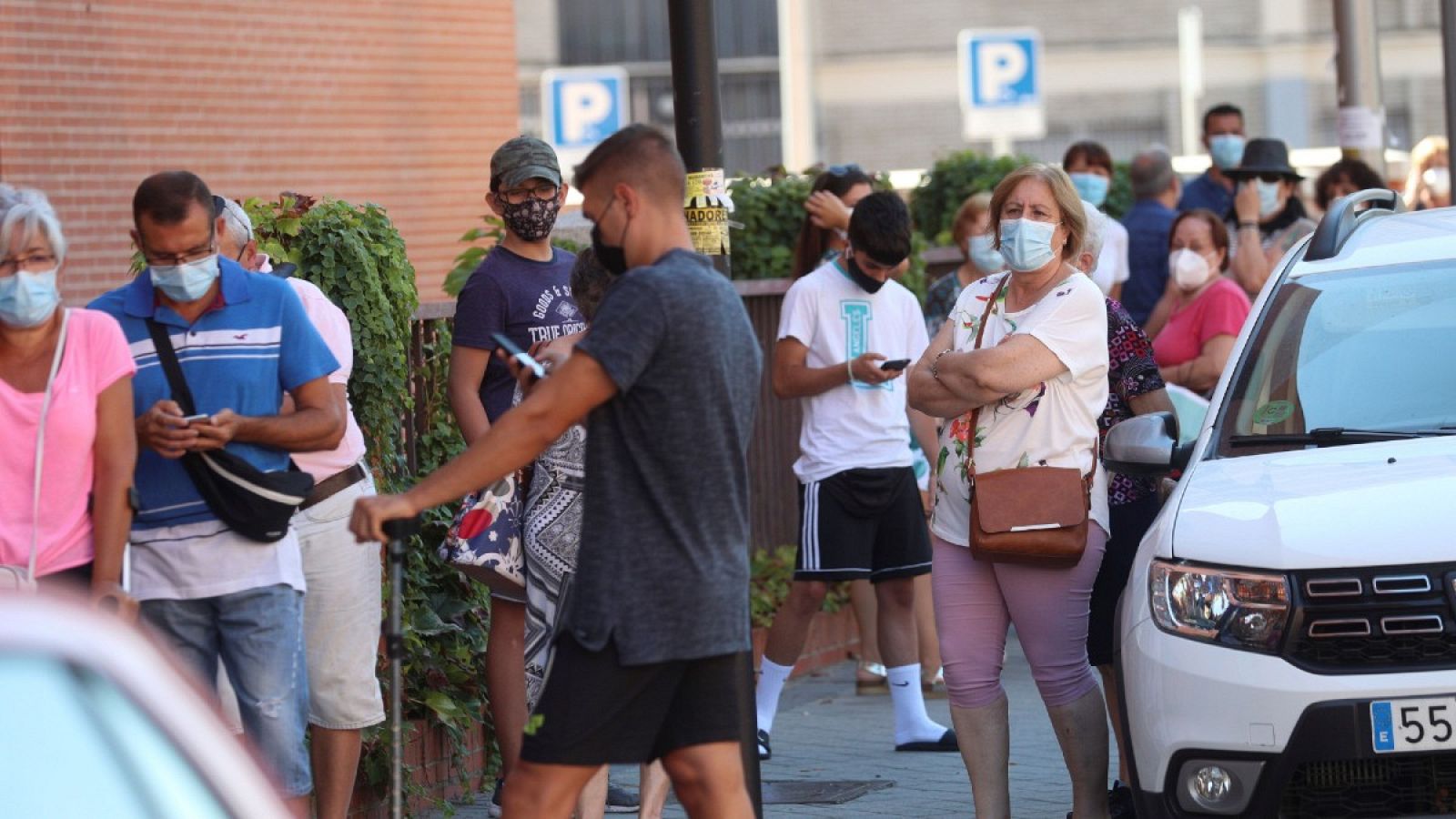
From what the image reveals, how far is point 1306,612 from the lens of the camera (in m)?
5.78

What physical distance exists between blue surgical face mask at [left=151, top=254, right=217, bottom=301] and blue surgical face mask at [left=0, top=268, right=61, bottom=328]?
41 centimetres

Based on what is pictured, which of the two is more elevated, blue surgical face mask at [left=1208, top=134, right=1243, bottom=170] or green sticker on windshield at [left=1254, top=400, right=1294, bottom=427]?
blue surgical face mask at [left=1208, top=134, right=1243, bottom=170]

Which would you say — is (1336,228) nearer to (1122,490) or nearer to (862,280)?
(1122,490)

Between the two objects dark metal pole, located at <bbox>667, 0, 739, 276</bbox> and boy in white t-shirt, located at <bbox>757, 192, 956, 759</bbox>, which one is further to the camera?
boy in white t-shirt, located at <bbox>757, 192, 956, 759</bbox>

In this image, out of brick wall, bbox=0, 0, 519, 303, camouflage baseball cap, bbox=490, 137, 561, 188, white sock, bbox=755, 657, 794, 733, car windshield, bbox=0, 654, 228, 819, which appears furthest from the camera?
brick wall, bbox=0, 0, 519, 303

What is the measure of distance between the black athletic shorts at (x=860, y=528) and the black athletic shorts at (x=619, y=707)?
148 inches

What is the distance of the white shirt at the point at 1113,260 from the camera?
12.1 metres

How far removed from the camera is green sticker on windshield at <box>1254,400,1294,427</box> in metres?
6.76

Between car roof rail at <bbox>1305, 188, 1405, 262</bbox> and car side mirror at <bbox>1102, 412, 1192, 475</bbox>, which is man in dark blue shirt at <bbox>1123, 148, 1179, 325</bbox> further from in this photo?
car side mirror at <bbox>1102, 412, 1192, 475</bbox>

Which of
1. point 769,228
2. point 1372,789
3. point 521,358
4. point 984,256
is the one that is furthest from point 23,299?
point 769,228

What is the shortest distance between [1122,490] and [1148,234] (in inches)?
247

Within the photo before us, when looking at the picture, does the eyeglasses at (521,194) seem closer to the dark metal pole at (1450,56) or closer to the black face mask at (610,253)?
the black face mask at (610,253)

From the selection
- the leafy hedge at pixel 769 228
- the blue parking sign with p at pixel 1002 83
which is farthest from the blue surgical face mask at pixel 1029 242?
the blue parking sign with p at pixel 1002 83

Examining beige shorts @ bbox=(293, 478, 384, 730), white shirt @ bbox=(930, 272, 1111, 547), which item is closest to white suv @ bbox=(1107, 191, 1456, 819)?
white shirt @ bbox=(930, 272, 1111, 547)
